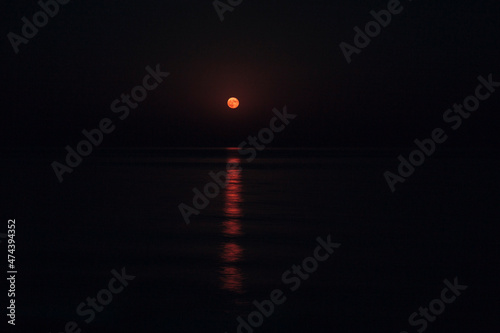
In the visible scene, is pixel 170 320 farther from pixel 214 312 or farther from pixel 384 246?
pixel 384 246

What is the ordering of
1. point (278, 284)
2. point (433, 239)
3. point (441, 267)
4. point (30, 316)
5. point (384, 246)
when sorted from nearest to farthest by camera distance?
point (30, 316)
point (278, 284)
point (441, 267)
point (384, 246)
point (433, 239)

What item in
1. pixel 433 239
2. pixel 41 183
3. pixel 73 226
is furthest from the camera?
pixel 41 183

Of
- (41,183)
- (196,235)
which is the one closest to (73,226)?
(196,235)

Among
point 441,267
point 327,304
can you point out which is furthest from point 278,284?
point 441,267

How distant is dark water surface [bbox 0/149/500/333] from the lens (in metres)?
7.62

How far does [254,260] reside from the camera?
10617 millimetres

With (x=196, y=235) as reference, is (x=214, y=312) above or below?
below

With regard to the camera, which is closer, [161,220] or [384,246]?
[384,246]

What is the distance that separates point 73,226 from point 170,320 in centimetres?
798

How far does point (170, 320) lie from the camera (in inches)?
294

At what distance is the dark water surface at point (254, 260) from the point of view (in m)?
7.62

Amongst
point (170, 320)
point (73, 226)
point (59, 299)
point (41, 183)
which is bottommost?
point (170, 320)

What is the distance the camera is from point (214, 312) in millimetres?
7742

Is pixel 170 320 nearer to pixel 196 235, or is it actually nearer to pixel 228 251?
pixel 228 251
